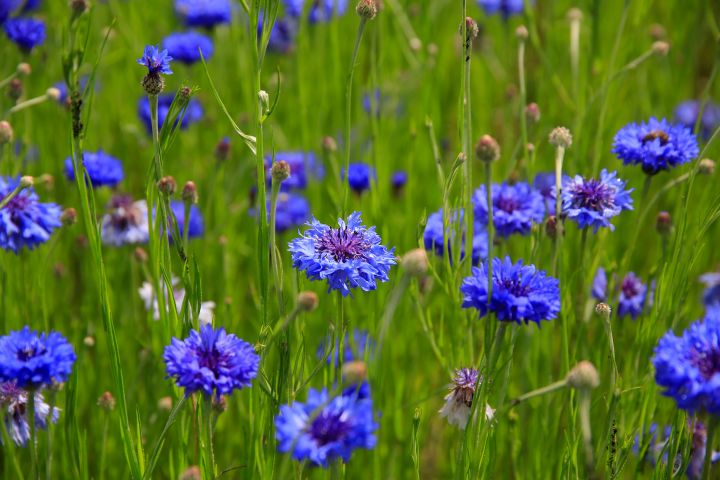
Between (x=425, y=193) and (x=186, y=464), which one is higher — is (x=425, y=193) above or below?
above

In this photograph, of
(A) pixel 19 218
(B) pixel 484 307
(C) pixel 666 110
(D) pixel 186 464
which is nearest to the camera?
(B) pixel 484 307

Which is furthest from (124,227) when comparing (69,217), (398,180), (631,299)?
(631,299)

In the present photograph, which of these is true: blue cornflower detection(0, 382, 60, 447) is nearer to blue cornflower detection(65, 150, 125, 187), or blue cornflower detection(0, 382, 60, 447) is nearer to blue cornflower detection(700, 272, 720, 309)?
blue cornflower detection(65, 150, 125, 187)

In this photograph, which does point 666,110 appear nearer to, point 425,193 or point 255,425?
point 425,193

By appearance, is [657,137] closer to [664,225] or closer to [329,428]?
[664,225]

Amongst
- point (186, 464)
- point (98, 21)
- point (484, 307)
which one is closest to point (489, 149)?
point (484, 307)
